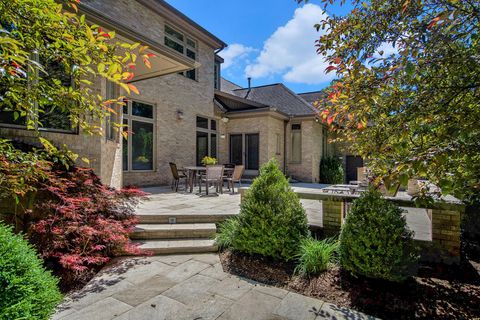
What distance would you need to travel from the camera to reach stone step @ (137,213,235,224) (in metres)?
4.72

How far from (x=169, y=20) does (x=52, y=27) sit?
9.80 metres

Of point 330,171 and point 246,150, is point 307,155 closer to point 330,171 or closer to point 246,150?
point 330,171

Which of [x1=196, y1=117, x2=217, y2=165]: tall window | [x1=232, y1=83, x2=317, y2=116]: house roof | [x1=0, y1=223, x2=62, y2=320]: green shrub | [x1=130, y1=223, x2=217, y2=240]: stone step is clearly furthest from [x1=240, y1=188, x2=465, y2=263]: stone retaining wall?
[x1=232, y1=83, x2=317, y2=116]: house roof

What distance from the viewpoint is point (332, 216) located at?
418 centimetres

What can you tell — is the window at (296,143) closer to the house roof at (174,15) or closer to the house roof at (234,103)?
the house roof at (234,103)

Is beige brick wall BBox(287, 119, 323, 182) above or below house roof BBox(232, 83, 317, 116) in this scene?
below

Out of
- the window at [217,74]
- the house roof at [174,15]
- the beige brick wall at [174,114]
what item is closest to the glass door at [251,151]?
the beige brick wall at [174,114]

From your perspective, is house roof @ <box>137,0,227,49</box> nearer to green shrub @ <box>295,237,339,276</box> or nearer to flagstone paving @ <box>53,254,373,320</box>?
flagstone paving @ <box>53,254,373,320</box>

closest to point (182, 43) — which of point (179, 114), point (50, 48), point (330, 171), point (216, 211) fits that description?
point (179, 114)

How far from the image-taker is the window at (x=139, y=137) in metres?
8.83

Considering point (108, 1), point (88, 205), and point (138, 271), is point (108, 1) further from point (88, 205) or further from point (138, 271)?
point (138, 271)

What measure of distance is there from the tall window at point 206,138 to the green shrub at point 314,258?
8.78 m

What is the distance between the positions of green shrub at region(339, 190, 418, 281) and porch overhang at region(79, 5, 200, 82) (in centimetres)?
428

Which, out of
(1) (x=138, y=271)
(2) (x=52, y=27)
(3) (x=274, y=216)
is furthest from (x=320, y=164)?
(2) (x=52, y=27)
